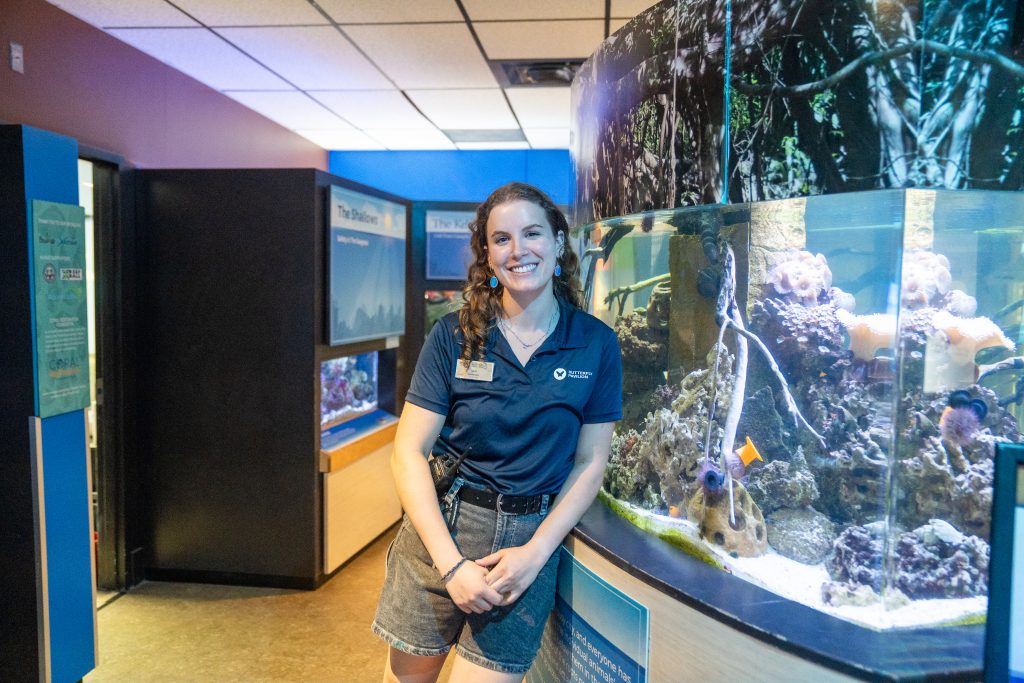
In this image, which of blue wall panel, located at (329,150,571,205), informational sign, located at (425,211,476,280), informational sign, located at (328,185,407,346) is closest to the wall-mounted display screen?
informational sign, located at (425,211,476,280)

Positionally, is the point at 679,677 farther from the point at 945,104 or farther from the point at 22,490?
the point at 22,490

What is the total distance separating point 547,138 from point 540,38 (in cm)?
298

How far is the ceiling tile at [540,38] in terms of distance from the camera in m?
3.85

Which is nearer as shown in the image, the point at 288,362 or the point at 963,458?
the point at 963,458

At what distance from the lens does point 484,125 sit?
6.48m

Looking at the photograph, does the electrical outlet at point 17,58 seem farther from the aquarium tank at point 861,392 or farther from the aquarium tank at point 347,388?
the aquarium tank at point 861,392

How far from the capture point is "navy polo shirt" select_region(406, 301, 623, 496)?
1.48 metres

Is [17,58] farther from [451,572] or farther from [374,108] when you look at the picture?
[451,572]

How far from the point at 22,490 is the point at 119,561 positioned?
1.43 metres

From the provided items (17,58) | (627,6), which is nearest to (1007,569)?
(627,6)

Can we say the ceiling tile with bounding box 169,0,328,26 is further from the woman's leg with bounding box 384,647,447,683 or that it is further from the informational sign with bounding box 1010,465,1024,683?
the informational sign with bounding box 1010,465,1024,683

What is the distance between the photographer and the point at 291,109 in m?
5.96

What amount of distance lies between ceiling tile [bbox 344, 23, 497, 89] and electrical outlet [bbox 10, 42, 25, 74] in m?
1.52

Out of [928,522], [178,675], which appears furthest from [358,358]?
[928,522]
